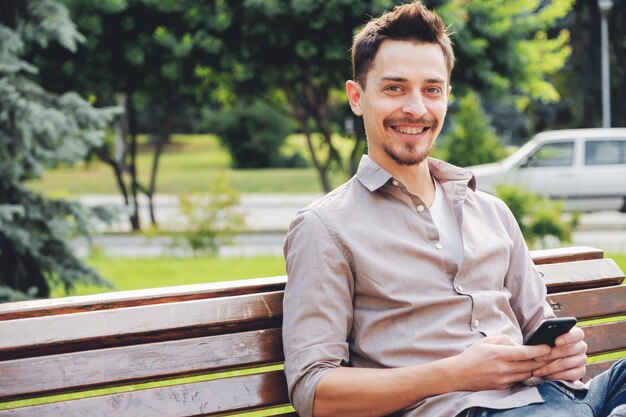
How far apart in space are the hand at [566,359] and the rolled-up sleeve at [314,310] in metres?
0.56

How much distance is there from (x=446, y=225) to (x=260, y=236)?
13.1 m

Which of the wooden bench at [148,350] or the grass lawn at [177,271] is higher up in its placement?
the wooden bench at [148,350]

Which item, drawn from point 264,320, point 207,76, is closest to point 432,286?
point 264,320

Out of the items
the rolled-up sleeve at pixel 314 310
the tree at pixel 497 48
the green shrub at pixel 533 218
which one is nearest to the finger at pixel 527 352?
the rolled-up sleeve at pixel 314 310

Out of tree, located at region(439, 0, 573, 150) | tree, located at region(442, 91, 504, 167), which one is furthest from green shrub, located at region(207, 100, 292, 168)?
tree, located at region(439, 0, 573, 150)

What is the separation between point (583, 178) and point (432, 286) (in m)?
13.3

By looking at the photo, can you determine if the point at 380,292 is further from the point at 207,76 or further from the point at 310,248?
the point at 207,76

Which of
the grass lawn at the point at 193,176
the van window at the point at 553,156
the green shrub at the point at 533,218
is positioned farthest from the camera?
the grass lawn at the point at 193,176

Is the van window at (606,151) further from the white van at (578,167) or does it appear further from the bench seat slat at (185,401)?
the bench seat slat at (185,401)

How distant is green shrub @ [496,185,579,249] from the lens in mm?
10242

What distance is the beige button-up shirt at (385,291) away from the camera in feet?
7.87

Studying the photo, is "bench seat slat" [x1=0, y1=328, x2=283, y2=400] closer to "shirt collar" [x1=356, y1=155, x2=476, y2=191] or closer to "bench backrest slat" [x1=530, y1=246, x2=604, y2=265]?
"shirt collar" [x1=356, y1=155, x2=476, y2=191]

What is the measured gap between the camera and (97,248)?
11.4m

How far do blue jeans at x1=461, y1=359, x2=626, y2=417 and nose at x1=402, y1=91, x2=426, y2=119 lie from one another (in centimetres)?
86
